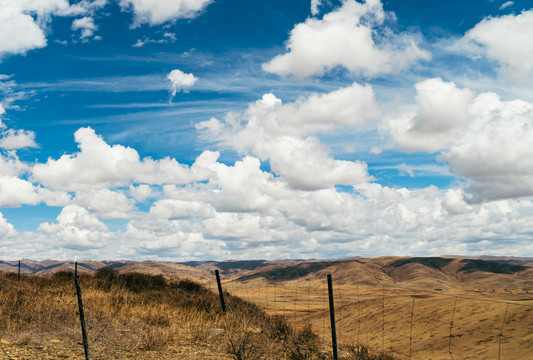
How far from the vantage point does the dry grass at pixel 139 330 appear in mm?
10289

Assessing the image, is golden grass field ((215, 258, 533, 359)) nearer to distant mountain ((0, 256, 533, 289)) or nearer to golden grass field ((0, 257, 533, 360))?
golden grass field ((0, 257, 533, 360))

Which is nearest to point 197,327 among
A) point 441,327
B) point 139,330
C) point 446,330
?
point 139,330

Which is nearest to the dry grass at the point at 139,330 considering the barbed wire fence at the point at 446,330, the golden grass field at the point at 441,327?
the barbed wire fence at the point at 446,330

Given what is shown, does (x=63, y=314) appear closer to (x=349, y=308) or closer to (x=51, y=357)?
(x=51, y=357)

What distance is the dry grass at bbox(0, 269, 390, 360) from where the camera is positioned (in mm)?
10289

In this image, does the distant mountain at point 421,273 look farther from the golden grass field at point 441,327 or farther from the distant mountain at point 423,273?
the golden grass field at point 441,327

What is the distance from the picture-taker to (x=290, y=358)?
36.2ft

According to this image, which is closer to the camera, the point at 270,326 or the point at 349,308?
the point at 270,326

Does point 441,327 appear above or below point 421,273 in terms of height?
above

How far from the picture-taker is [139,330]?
12.4 meters

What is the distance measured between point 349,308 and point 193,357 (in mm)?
35454

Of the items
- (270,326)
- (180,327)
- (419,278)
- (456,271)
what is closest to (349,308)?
(270,326)

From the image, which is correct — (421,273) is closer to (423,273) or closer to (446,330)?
(423,273)

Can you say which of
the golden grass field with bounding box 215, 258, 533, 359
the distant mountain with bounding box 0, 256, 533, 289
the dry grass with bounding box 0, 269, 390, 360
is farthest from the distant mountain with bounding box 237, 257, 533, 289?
the dry grass with bounding box 0, 269, 390, 360
